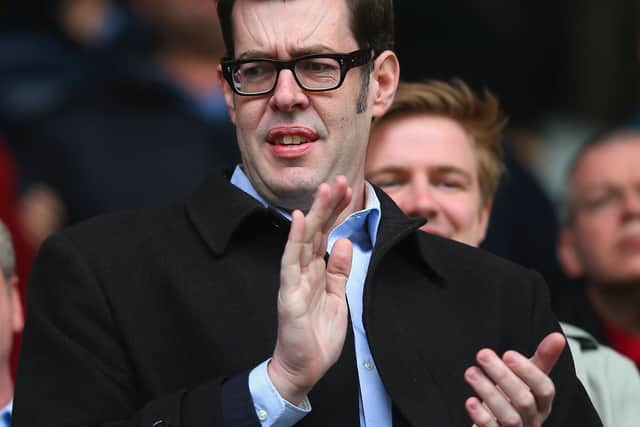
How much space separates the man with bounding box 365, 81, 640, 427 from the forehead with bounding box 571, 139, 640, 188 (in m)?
0.90

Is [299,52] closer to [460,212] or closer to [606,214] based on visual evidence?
[460,212]

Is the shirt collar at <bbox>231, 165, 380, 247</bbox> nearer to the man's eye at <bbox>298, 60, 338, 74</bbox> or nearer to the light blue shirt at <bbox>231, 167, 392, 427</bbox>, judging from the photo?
the light blue shirt at <bbox>231, 167, 392, 427</bbox>

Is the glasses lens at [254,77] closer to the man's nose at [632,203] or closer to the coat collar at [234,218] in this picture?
the coat collar at [234,218]

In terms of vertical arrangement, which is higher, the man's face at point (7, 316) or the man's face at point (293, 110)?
the man's face at point (293, 110)

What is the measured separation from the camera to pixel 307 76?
12.6ft

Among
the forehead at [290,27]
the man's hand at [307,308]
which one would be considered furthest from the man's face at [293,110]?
the man's hand at [307,308]

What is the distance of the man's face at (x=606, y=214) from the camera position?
18.8ft

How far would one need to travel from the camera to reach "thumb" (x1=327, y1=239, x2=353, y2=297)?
11.7 ft

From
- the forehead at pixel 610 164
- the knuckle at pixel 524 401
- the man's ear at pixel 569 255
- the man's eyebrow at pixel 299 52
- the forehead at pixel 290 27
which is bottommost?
the man's ear at pixel 569 255

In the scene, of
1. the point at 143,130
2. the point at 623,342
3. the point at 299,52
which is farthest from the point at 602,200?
the point at 299,52

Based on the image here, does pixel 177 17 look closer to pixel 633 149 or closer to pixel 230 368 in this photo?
pixel 633 149

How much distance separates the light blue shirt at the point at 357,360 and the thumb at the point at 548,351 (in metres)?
0.40

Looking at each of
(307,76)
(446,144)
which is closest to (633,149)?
(446,144)

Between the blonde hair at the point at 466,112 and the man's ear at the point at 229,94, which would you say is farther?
the blonde hair at the point at 466,112
